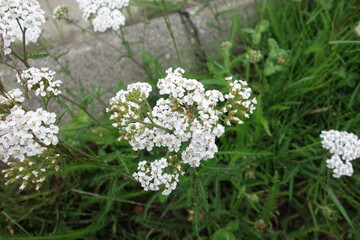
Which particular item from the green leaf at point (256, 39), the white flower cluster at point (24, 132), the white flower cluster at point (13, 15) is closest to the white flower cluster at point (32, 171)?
the white flower cluster at point (24, 132)

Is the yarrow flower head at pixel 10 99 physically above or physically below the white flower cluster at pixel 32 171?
above

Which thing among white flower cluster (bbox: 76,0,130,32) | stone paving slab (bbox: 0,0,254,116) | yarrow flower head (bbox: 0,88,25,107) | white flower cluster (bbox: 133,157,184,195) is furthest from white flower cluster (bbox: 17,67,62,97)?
stone paving slab (bbox: 0,0,254,116)

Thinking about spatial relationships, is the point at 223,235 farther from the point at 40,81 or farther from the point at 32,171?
the point at 40,81

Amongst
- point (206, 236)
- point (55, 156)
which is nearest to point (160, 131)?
point (55, 156)

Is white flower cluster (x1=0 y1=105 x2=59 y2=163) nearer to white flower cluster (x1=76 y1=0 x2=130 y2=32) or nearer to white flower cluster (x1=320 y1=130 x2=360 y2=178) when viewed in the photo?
white flower cluster (x1=76 y1=0 x2=130 y2=32)

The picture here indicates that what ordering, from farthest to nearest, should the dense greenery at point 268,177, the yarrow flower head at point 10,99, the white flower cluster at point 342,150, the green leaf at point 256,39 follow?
the green leaf at point 256,39 < the dense greenery at point 268,177 < the white flower cluster at point 342,150 < the yarrow flower head at point 10,99

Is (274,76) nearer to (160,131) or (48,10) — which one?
(160,131)

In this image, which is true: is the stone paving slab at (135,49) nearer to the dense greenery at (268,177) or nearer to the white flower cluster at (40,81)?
the dense greenery at (268,177)
